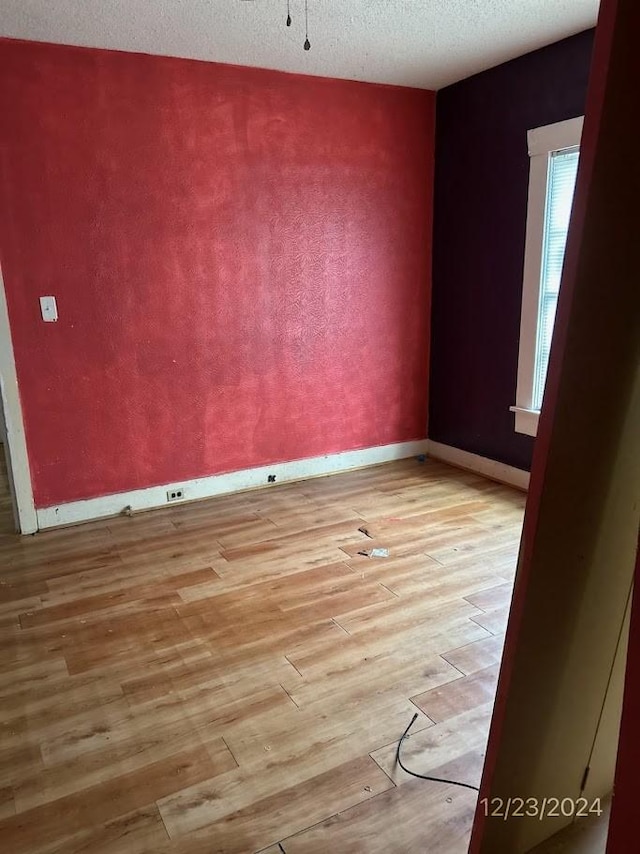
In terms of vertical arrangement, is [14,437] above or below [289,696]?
above

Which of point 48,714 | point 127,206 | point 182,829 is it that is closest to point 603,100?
point 182,829

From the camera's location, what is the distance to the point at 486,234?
157 inches

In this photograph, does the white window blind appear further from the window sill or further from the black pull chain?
the black pull chain

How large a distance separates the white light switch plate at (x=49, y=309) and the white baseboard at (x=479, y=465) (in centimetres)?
281

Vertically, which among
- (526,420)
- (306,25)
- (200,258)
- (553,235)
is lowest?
(526,420)

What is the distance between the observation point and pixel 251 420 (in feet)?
13.1

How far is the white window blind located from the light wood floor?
1.02m

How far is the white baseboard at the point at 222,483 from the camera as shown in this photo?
352 centimetres

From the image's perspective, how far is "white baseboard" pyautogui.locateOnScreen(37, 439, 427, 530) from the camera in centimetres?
352

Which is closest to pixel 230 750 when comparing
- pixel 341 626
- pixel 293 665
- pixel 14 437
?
pixel 293 665

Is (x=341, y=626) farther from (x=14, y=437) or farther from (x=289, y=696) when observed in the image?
(x=14, y=437)

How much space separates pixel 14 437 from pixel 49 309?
714 millimetres

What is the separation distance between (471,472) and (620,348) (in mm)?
3281

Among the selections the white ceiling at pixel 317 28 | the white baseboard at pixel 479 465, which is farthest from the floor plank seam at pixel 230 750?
the white ceiling at pixel 317 28
